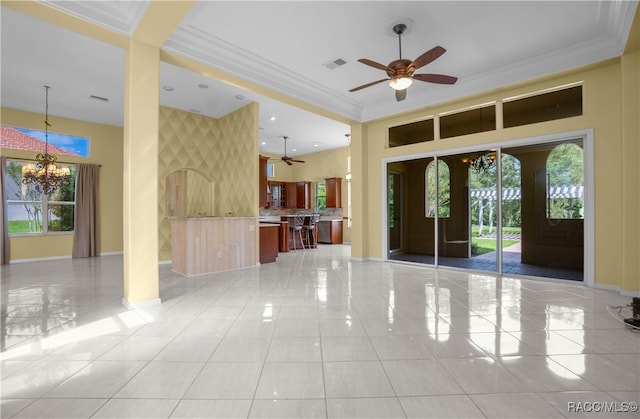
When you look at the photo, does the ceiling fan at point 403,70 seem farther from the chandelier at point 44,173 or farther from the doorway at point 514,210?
the chandelier at point 44,173

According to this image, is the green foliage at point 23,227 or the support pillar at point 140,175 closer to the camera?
the support pillar at point 140,175

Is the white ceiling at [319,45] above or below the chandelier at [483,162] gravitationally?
above

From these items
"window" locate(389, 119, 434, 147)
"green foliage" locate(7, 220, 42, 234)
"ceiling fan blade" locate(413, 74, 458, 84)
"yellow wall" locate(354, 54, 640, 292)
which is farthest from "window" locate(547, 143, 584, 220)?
"green foliage" locate(7, 220, 42, 234)

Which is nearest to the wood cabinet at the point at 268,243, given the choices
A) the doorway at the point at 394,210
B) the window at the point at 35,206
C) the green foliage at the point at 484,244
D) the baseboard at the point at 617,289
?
the doorway at the point at 394,210

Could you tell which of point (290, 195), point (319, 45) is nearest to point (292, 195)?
point (290, 195)

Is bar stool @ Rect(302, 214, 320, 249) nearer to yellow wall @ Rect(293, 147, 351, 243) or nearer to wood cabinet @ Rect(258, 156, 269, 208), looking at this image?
yellow wall @ Rect(293, 147, 351, 243)

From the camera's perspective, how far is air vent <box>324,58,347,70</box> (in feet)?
15.8

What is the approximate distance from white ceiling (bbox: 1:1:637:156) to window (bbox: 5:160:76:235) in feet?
6.34

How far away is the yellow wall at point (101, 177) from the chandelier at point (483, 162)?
9.07 meters

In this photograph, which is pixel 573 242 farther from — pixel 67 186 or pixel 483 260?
pixel 67 186

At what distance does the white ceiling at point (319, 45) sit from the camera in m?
3.60

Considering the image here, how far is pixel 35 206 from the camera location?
7391 mm

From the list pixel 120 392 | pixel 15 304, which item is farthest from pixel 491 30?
pixel 15 304

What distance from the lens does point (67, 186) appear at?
7832mm
